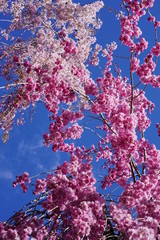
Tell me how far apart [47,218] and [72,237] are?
0.74m

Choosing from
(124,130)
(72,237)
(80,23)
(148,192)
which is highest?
(80,23)

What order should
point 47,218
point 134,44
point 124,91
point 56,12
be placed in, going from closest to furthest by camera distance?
1. point 47,218
2. point 134,44
3. point 124,91
4. point 56,12

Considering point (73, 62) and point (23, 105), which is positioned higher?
point (73, 62)

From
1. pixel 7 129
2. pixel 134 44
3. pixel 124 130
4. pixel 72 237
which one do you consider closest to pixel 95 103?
pixel 124 130

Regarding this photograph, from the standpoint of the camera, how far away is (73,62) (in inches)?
367

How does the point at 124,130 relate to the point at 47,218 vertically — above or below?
above

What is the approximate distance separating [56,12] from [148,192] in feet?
20.0

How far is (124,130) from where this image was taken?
6.04 meters

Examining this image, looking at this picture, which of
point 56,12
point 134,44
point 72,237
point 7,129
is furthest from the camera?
point 56,12

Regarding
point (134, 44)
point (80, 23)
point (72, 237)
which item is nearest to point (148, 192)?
point (72, 237)

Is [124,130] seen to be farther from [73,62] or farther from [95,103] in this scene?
[73,62]

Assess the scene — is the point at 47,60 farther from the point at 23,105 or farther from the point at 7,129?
the point at 7,129

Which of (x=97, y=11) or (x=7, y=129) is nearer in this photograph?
(x=7, y=129)

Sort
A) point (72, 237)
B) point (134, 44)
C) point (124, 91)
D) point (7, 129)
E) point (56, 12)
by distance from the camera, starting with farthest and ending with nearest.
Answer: point (56, 12), point (7, 129), point (124, 91), point (134, 44), point (72, 237)
